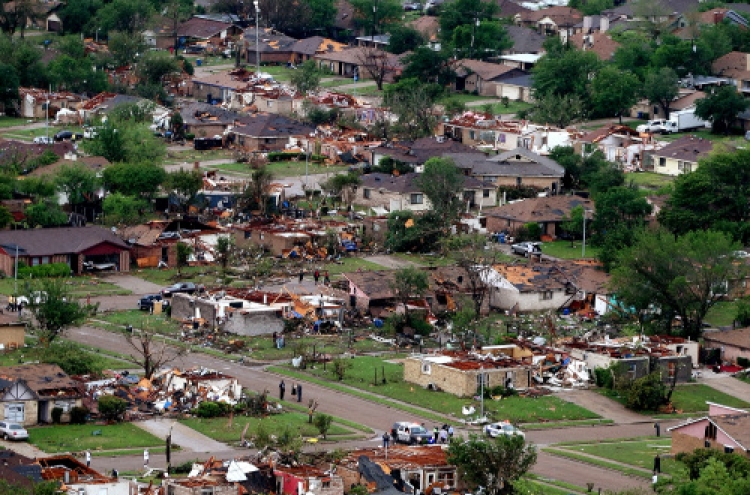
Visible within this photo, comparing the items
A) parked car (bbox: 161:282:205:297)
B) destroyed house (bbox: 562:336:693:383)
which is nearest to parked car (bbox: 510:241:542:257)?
parked car (bbox: 161:282:205:297)

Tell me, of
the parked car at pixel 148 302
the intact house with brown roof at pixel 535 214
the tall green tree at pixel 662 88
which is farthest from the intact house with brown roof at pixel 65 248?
the tall green tree at pixel 662 88

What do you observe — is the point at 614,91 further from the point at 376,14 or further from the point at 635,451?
the point at 635,451

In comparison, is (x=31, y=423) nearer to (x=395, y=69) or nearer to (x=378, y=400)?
(x=378, y=400)

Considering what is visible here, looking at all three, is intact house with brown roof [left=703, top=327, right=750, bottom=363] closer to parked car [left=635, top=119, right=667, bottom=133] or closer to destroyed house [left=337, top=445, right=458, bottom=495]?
destroyed house [left=337, top=445, right=458, bottom=495]

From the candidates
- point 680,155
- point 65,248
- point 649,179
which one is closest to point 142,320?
point 65,248

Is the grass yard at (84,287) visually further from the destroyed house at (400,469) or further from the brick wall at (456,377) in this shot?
the destroyed house at (400,469)

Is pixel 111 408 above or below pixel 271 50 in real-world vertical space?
below

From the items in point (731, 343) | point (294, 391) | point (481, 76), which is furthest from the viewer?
point (481, 76)
